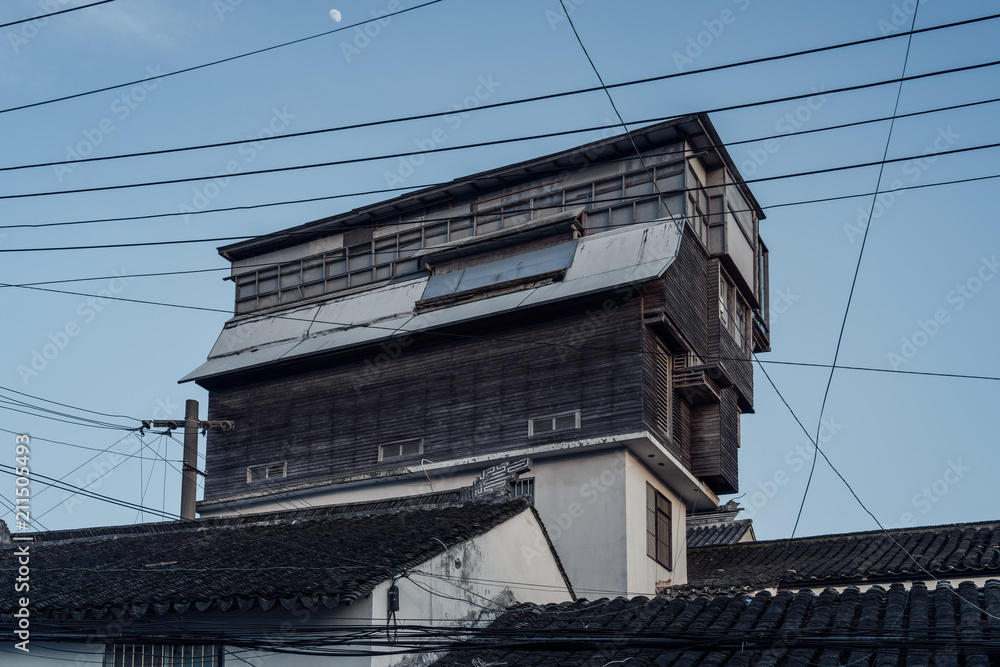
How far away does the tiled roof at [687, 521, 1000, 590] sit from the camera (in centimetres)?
2334

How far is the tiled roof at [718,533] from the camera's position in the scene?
32625 mm

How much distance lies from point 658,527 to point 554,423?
392cm

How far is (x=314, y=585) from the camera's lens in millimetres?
15227

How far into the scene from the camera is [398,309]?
32.3 meters

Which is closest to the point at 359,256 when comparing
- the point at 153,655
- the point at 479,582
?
the point at 479,582

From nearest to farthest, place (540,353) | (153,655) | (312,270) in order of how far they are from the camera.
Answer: (153,655) → (540,353) → (312,270)

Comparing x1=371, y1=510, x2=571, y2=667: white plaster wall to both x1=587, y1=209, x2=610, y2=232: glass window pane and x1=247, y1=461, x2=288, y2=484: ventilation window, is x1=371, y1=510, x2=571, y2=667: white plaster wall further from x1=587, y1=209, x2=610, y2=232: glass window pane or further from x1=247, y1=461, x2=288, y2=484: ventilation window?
x1=247, y1=461, x2=288, y2=484: ventilation window

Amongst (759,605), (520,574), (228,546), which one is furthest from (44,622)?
(759,605)

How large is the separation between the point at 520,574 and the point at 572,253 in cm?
1227

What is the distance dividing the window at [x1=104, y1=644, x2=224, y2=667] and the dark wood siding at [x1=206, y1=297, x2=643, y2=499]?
1329 cm

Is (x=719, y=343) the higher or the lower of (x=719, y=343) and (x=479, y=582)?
the higher

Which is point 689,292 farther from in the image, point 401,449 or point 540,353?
point 401,449

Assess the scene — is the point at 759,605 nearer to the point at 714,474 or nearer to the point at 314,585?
the point at 314,585

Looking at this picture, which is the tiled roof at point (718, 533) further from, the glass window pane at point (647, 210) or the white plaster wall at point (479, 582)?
the white plaster wall at point (479, 582)
